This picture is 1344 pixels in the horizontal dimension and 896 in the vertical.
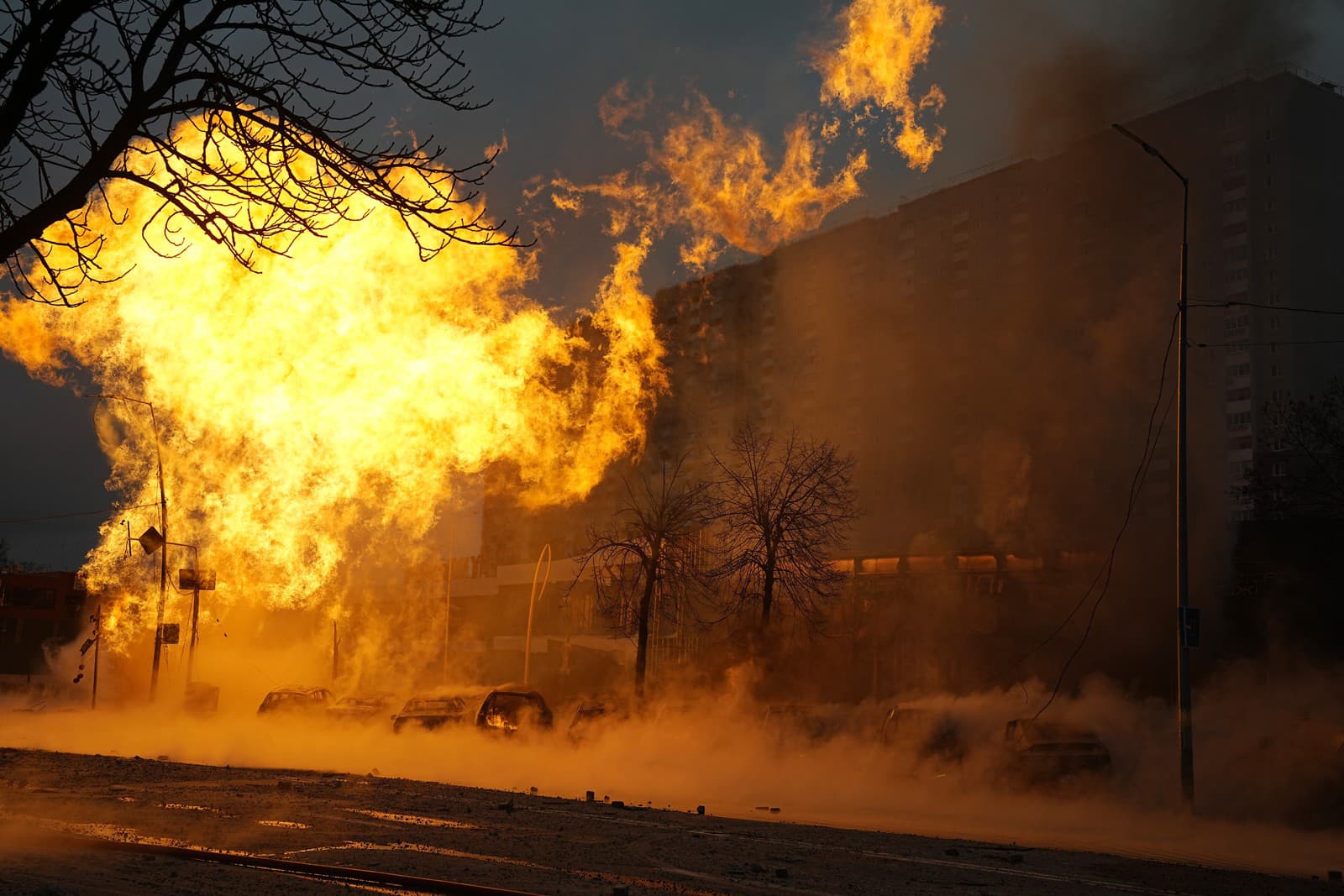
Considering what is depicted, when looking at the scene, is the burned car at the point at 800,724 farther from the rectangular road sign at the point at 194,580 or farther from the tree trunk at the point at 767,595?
the rectangular road sign at the point at 194,580

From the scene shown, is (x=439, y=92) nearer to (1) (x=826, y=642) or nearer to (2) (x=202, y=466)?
(1) (x=826, y=642)

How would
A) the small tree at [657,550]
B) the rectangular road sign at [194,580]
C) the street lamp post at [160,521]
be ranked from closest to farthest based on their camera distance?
the small tree at [657,550]
the street lamp post at [160,521]
the rectangular road sign at [194,580]

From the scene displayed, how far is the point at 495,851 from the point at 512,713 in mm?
15019

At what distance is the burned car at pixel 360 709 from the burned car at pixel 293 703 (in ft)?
2.54

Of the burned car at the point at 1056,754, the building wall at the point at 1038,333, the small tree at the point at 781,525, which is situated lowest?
the burned car at the point at 1056,754

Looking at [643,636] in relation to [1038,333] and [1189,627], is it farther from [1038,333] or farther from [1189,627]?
[1038,333]

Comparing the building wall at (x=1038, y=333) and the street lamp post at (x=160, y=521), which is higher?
the building wall at (x=1038, y=333)

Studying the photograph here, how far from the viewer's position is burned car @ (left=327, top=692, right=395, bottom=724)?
109ft

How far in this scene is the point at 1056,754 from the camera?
18703 millimetres

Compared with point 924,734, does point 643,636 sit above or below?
above

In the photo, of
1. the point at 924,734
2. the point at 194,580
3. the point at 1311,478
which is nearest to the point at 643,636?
the point at 924,734

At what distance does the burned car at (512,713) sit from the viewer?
2686 cm

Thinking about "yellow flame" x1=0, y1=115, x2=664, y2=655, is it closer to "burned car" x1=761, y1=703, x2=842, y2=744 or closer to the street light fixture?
the street light fixture

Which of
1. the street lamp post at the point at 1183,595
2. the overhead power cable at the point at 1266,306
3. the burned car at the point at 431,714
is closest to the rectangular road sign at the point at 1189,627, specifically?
the street lamp post at the point at 1183,595
